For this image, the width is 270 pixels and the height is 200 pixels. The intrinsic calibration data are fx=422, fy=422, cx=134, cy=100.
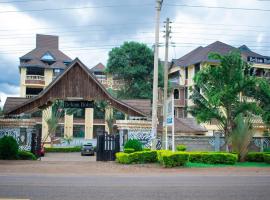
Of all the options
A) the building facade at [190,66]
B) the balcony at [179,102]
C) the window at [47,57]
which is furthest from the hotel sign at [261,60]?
the window at [47,57]

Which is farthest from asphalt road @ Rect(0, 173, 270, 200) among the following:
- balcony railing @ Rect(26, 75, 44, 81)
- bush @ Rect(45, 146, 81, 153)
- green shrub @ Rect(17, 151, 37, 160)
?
balcony railing @ Rect(26, 75, 44, 81)

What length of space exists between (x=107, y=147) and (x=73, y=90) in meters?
4.65

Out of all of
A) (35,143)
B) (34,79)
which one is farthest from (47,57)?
(35,143)

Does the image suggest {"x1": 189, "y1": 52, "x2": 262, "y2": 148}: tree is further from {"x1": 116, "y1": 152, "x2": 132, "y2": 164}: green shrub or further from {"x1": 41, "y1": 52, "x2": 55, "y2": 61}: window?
{"x1": 41, "y1": 52, "x2": 55, "y2": 61}: window

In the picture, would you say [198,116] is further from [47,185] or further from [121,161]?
[47,185]

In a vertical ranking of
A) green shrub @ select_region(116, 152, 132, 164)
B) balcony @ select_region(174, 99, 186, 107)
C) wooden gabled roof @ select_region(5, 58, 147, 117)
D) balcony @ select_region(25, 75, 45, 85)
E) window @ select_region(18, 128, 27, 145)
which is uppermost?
balcony @ select_region(25, 75, 45, 85)

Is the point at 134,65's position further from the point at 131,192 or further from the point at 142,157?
the point at 131,192

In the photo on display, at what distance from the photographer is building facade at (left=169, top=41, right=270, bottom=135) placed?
167 feet

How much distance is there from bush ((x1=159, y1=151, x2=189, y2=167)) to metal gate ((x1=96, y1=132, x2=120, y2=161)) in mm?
6062

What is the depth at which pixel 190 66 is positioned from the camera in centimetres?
5281

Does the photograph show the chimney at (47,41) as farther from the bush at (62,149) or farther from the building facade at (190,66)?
the bush at (62,149)

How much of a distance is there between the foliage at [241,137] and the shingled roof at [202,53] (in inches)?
999

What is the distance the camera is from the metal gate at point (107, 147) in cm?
2542

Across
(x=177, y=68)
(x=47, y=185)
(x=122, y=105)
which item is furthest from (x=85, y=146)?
(x=47, y=185)
